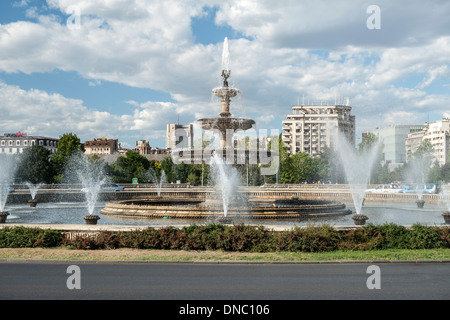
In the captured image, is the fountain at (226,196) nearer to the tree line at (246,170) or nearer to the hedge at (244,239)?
the hedge at (244,239)

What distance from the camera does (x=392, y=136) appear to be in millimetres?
174500

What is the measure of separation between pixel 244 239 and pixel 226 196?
45.2ft

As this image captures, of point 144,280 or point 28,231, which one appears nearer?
point 144,280

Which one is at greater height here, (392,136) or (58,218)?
(392,136)

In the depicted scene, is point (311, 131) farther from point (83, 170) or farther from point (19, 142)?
point (19, 142)

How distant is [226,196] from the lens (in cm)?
2897

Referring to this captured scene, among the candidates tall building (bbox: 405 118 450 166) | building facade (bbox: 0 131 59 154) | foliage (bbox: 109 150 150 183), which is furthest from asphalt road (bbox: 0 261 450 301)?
building facade (bbox: 0 131 59 154)

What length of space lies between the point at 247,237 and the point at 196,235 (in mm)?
1824

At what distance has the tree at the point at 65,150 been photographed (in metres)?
80.5

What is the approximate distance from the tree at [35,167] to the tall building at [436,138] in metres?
119

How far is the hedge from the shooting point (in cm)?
1524

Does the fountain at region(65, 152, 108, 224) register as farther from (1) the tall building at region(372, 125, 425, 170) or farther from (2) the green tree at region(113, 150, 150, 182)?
(1) the tall building at region(372, 125, 425, 170)
